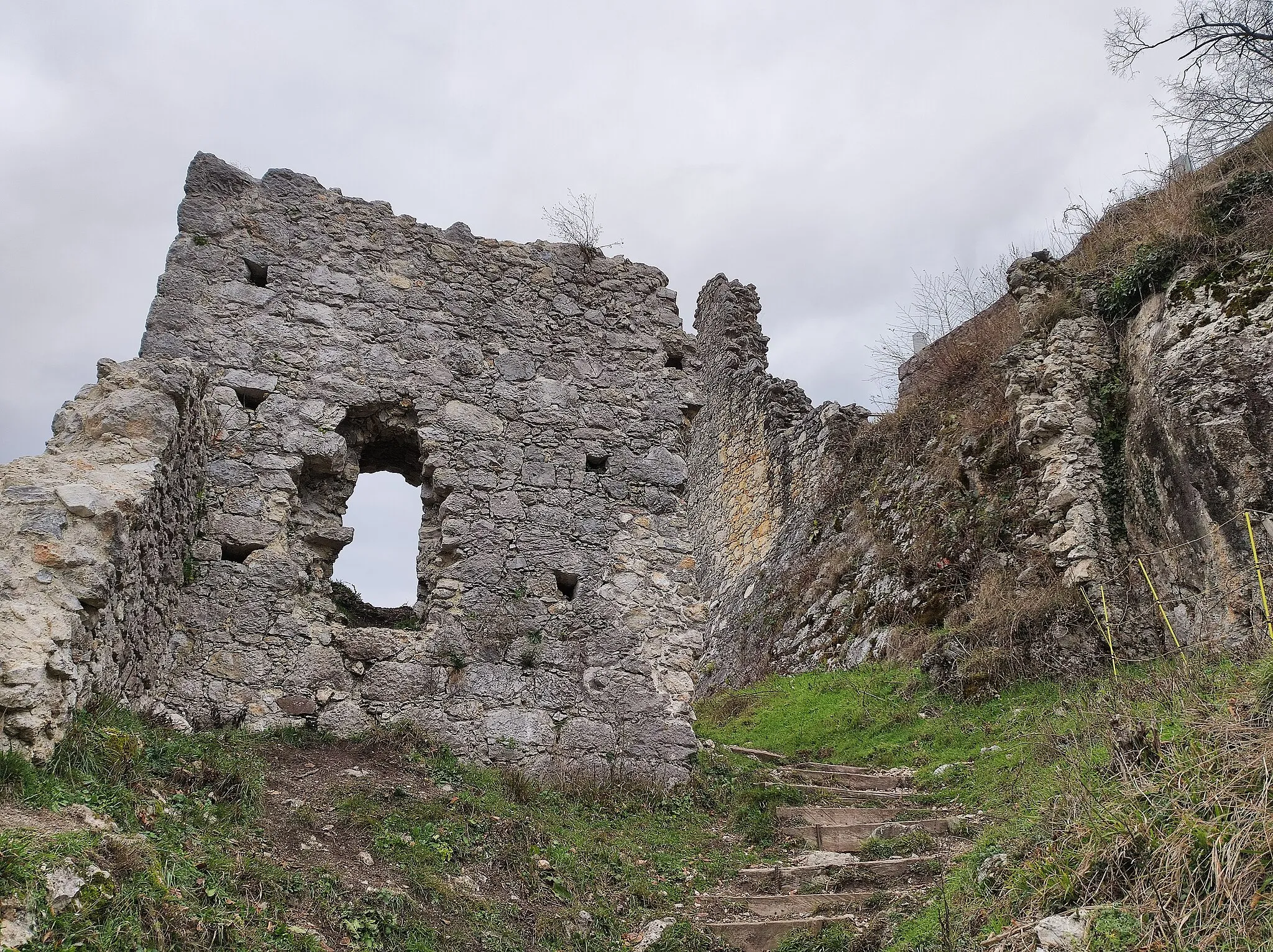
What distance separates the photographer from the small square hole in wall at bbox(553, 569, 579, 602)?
6.57 m

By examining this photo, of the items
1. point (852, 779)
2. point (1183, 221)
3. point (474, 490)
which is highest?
point (1183, 221)

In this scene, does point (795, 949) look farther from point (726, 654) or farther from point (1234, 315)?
point (726, 654)

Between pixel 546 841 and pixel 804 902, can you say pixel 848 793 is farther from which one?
pixel 546 841

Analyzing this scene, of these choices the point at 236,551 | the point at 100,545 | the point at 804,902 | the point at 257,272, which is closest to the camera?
the point at 100,545

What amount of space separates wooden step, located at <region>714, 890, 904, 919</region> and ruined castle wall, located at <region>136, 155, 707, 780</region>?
1.38 meters

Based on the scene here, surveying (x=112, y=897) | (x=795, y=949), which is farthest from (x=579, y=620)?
(x=112, y=897)

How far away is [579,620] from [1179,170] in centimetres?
884

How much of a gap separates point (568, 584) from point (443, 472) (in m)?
1.23

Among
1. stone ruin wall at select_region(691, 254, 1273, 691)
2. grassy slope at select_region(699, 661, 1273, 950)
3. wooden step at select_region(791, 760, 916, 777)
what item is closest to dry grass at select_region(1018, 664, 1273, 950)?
grassy slope at select_region(699, 661, 1273, 950)

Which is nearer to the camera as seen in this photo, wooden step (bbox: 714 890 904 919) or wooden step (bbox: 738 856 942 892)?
wooden step (bbox: 714 890 904 919)

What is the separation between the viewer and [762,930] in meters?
4.57

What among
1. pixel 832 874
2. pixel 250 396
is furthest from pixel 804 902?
pixel 250 396

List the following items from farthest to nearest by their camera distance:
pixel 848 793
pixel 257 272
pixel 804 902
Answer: pixel 848 793
pixel 257 272
pixel 804 902

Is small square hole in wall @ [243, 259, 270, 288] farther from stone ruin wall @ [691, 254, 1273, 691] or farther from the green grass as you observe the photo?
stone ruin wall @ [691, 254, 1273, 691]
